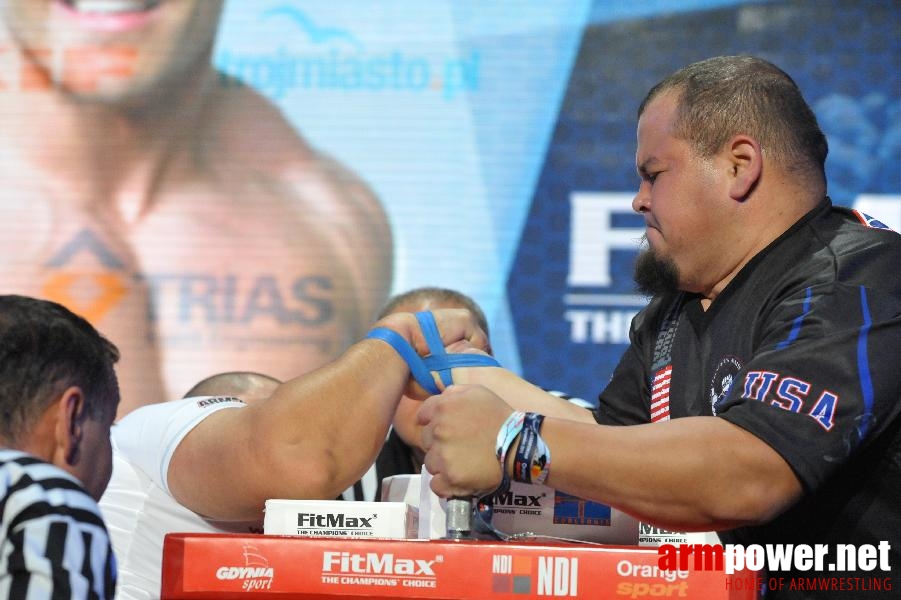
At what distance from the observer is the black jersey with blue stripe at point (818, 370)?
1.38m

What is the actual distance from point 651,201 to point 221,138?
2.90 m

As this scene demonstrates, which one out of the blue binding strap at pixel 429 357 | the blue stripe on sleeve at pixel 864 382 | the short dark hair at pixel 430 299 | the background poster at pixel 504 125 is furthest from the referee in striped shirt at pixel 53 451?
the background poster at pixel 504 125

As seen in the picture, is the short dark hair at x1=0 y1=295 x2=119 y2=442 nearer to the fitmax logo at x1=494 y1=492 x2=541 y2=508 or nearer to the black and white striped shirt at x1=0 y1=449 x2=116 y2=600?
the black and white striped shirt at x1=0 y1=449 x2=116 y2=600

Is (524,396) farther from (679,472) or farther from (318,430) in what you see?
(679,472)

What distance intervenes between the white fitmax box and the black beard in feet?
2.16

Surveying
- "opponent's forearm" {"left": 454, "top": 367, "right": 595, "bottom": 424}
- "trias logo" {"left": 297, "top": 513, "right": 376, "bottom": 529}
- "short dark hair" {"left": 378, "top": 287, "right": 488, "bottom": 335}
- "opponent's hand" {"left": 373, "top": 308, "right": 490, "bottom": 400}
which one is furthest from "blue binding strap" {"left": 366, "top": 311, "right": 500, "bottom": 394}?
"short dark hair" {"left": 378, "top": 287, "right": 488, "bottom": 335}

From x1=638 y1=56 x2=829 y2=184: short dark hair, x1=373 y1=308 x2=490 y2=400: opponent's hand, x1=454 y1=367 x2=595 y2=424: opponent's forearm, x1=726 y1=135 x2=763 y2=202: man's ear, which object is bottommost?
x1=454 y1=367 x2=595 y2=424: opponent's forearm

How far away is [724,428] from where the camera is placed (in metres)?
1.38

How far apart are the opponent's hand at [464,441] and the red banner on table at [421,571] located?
0.57 feet

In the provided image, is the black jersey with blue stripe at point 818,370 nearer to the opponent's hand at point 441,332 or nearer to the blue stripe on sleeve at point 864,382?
the blue stripe on sleeve at point 864,382

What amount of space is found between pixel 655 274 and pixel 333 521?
30.0 inches

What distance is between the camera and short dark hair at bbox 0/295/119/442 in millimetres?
1486

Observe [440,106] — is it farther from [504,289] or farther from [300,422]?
[300,422]

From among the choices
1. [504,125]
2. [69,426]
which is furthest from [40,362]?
[504,125]
